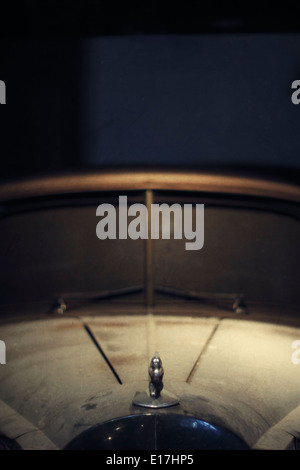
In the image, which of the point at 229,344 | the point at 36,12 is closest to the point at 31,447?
the point at 229,344

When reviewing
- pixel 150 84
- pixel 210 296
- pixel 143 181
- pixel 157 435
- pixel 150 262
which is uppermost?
pixel 150 84

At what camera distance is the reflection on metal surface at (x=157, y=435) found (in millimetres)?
969

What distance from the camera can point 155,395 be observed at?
1.09 m

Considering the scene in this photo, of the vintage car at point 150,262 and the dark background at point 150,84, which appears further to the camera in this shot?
the dark background at point 150,84

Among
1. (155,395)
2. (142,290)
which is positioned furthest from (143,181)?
(155,395)

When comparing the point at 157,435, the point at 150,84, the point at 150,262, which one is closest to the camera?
the point at 157,435

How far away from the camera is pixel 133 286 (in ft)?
5.77

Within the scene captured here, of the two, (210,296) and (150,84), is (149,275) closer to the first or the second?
(210,296)

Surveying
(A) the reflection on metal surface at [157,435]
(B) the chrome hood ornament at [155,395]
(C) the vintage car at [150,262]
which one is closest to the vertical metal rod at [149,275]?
(C) the vintage car at [150,262]

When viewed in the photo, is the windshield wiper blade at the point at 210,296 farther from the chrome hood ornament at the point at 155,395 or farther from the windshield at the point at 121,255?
the chrome hood ornament at the point at 155,395

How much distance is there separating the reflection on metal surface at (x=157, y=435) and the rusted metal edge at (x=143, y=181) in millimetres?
902

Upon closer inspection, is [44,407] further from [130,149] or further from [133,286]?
[130,149]

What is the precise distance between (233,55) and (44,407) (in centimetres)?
193

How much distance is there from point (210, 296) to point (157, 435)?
81cm
